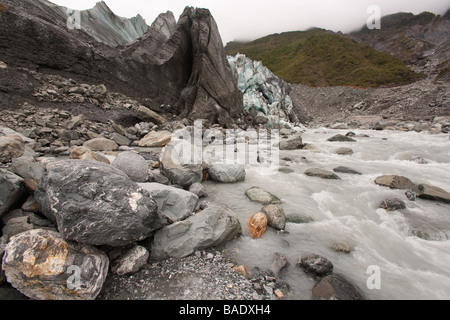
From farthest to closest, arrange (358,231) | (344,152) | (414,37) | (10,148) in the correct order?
1. (414,37)
2. (344,152)
3. (10,148)
4. (358,231)

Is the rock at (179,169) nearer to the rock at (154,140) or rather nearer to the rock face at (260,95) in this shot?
the rock at (154,140)

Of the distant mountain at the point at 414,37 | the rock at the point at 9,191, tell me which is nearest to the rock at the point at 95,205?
the rock at the point at 9,191

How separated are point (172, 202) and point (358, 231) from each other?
3181 millimetres

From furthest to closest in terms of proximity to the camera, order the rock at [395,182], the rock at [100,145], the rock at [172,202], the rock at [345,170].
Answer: the rock at [100,145], the rock at [345,170], the rock at [395,182], the rock at [172,202]

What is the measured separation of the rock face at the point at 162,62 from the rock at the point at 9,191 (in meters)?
11.2

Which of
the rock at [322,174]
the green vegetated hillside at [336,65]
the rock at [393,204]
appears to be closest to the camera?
the rock at [393,204]

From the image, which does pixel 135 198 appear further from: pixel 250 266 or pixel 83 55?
pixel 83 55

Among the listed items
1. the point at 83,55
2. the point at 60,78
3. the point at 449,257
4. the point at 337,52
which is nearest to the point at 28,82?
the point at 60,78

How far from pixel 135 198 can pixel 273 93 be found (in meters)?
22.4

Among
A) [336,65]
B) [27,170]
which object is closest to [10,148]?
[27,170]

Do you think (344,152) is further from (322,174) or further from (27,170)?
(27,170)

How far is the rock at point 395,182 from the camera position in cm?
498

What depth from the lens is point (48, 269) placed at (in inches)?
72.7

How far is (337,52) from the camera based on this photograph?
5259cm
